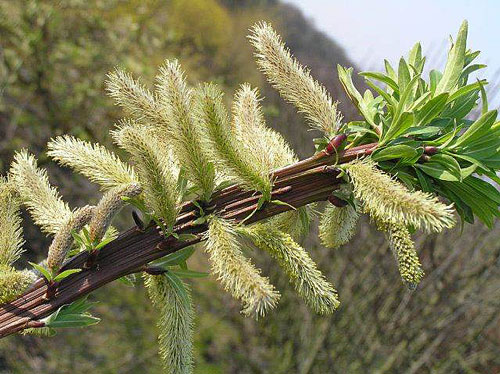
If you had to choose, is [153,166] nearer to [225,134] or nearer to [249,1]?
[225,134]

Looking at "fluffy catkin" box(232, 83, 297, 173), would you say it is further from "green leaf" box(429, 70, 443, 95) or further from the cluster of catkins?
"green leaf" box(429, 70, 443, 95)

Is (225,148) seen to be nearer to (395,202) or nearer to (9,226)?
(395,202)

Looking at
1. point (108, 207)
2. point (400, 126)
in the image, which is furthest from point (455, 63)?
point (108, 207)

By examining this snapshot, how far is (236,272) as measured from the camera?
0.69 meters

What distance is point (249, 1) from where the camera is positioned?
61.7 ft

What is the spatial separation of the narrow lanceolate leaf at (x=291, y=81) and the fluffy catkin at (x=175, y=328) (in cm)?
35

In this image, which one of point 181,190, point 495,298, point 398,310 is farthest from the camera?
point 398,310

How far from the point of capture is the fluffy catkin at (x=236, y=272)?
0.66 meters

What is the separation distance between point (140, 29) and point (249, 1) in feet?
45.7

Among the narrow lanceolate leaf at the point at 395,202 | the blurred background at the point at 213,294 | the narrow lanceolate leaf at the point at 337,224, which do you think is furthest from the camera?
the blurred background at the point at 213,294

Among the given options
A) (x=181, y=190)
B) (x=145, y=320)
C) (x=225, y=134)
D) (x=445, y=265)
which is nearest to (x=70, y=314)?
(x=181, y=190)

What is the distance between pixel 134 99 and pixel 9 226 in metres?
0.31

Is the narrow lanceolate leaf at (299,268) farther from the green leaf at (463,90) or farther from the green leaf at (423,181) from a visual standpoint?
the green leaf at (463,90)

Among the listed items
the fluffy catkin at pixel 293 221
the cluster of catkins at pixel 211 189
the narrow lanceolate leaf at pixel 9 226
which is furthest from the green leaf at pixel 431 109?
the narrow lanceolate leaf at pixel 9 226
